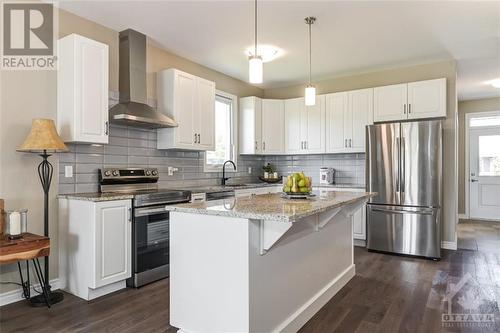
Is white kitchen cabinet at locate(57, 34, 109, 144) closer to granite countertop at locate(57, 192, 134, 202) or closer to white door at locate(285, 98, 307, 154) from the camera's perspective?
granite countertop at locate(57, 192, 134, 202)

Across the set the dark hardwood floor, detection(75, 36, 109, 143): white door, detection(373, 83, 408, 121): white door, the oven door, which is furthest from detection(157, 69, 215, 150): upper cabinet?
detection(373, 83, 408, 121): white door

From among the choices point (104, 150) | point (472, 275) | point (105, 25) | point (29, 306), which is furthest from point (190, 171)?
point (472, 275)

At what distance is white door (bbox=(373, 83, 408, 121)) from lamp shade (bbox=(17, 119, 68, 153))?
4073 millimetres

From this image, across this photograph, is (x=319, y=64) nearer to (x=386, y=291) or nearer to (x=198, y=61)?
Answer: (x=198, y=61)

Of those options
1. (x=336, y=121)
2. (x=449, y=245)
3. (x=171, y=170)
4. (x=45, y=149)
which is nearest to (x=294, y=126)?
(x=336, y=121)

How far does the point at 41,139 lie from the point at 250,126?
3300 mm

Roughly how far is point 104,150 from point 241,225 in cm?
219

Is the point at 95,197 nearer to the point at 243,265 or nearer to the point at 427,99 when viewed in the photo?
the point at 243,265

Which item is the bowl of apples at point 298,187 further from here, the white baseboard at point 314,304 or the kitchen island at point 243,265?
the white baseboard at point 314,304

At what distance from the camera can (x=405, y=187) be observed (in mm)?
4219

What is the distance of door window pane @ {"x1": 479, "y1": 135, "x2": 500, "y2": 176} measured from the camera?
6777 mm

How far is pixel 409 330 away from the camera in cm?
227

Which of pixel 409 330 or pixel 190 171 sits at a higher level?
pixel 190 171

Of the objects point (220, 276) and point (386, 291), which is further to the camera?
point (386, 291)
